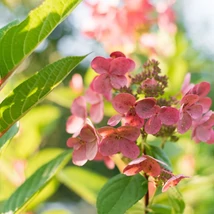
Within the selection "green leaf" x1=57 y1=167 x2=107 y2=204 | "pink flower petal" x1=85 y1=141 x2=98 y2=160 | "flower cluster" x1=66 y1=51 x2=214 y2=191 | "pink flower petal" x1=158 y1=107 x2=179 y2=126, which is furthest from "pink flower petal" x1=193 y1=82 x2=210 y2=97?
"green leaf" x1=57 y1=167 x2=107 y2=204

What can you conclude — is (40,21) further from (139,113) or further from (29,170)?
(29,170)

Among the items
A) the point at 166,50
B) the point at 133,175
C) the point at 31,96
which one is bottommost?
the point at 166,50

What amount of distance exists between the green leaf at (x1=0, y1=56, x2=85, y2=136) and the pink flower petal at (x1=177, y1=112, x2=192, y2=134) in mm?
196

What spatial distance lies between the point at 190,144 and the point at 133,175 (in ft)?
4.82

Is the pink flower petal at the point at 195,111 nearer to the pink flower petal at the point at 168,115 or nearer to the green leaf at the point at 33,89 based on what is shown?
the pink flower petal at the point at 168,115

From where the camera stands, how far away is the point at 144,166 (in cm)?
75

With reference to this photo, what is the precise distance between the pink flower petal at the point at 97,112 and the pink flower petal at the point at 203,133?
181 mm

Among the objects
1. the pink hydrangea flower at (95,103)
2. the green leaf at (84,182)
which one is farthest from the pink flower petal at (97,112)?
the green leaf at (84,182)

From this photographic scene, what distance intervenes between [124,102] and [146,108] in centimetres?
4

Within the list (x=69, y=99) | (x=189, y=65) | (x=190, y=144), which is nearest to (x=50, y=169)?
(x=69, y=99)

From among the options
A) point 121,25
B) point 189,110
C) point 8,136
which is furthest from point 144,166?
point 121,25

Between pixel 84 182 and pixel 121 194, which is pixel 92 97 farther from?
pixel 84 182

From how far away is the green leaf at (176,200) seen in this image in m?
0.84

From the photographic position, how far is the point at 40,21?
0.71 meters
